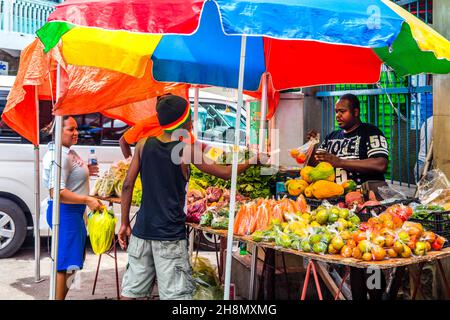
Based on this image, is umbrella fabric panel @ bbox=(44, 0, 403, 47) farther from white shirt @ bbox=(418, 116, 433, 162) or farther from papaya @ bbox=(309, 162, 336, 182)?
white shirt @ bbox=(418, 116, 433, 162)

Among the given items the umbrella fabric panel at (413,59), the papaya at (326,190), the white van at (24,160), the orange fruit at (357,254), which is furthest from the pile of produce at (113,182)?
the orange fruit at (357,254)

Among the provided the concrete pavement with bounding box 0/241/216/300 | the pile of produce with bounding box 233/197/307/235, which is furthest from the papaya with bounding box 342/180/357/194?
the concrete pavement with bounding box 0/241/216/300

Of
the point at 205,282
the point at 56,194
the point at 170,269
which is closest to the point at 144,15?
the point at 56,194

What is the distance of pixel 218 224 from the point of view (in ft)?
16.4

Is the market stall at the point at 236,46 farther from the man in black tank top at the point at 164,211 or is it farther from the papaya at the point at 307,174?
the papaya at the point at 307,174

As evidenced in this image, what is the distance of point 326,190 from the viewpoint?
510cm

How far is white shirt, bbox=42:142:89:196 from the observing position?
534 centimetres

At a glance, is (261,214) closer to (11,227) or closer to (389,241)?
(389,241)

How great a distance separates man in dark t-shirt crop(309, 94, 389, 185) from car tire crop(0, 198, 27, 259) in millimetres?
4269

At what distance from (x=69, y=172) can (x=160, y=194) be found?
1316mm

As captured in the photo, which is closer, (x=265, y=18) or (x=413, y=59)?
(x=265, y=18)

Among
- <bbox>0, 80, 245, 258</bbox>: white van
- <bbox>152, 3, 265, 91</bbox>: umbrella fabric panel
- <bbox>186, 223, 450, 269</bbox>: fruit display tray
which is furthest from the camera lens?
<bbox>0, 80, 245, 258</bbox>: white van

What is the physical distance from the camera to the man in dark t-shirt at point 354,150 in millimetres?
5570

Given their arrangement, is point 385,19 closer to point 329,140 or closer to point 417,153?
point 329,140
